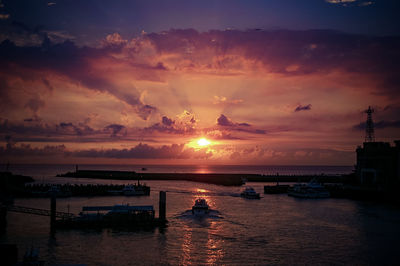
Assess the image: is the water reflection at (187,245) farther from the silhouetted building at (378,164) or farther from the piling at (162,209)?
the silhouetted building at (378,164)

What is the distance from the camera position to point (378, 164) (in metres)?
90.6

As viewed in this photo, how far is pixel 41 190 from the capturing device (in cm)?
9656

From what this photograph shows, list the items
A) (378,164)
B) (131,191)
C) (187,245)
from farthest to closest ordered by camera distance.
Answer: (131,191)
(378,164)
(187,245)

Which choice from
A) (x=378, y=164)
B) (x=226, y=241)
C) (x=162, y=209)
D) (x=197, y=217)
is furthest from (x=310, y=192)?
(x=226, y=241)

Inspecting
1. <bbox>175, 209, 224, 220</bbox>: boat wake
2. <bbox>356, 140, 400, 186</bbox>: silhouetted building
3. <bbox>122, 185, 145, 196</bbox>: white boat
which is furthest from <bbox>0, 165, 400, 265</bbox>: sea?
<bbox>122, 185, 145, 196</bbox>: white boat

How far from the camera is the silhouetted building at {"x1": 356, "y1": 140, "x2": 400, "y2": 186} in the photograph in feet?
282

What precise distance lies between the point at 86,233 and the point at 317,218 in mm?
37247

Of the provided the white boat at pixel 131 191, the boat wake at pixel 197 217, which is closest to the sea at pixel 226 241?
the boat wake at pixel 197 217

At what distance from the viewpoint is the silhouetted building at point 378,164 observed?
86.1 meters

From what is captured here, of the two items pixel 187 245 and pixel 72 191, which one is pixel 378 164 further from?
pixel 72 191

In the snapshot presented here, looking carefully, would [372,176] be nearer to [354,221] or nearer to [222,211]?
[354,221]

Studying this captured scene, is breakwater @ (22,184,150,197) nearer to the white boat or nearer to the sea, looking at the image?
the white boat

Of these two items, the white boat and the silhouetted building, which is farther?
the white boat

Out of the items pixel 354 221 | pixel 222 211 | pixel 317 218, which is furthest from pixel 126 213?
pixel 354 221
